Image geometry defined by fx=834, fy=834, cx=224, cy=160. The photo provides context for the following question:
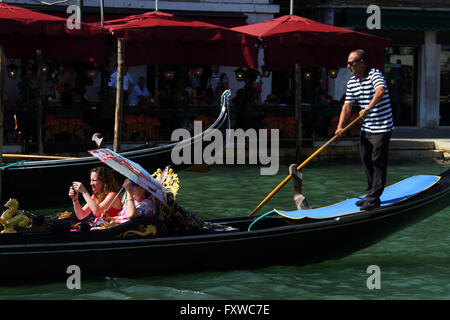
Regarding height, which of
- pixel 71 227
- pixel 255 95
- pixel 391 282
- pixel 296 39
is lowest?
pixel 391 282

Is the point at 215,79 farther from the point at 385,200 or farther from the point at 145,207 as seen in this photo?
the point at 145,207

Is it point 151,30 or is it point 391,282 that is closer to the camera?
point 391,282

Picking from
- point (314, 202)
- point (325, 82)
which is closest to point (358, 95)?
point (314, 202)

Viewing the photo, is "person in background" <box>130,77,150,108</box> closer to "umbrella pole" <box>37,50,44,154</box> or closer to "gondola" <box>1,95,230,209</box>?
"umbrella pole" <box>37,50,44,154</box>

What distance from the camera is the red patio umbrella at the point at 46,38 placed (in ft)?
36.4

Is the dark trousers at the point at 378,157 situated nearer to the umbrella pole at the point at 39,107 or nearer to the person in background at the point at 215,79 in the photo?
the umbrella pole at the point at 39,107

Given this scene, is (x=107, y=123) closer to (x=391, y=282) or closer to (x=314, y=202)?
(x=314, y=202)

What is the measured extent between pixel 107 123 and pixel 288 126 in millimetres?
2945

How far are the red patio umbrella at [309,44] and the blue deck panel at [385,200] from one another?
5929 mm

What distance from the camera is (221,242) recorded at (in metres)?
5.98

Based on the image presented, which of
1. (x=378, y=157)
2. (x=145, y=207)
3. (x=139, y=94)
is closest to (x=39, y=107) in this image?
(x=139, y=94)

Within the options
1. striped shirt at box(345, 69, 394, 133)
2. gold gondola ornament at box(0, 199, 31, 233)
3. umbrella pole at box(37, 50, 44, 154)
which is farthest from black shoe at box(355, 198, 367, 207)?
umbrella pole at box(37, 50, 44, 154)

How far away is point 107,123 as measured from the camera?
12602mm

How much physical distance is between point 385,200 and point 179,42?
21.5ft
